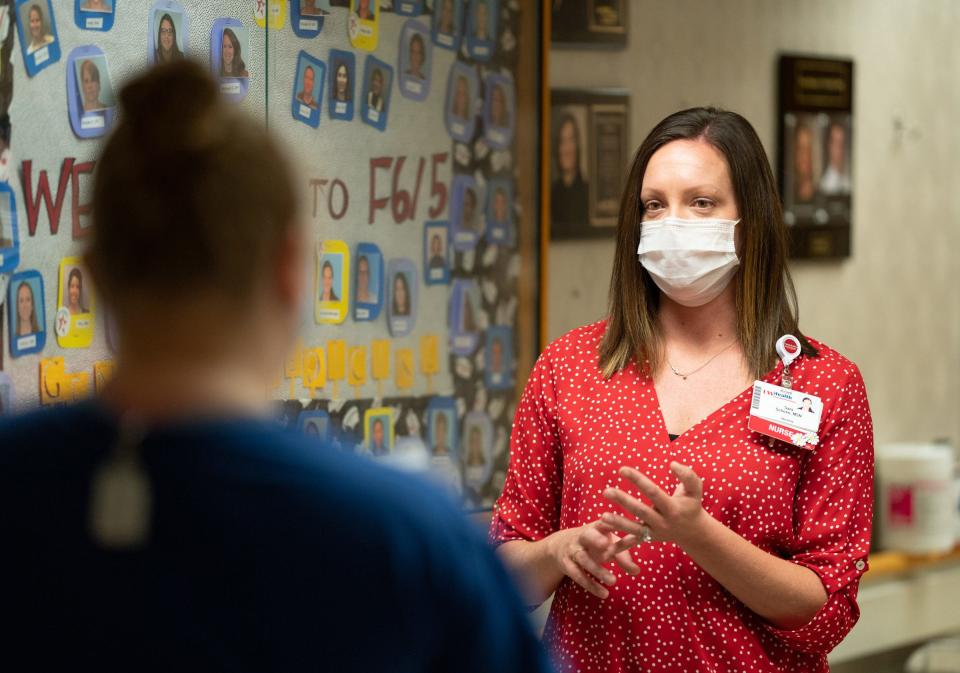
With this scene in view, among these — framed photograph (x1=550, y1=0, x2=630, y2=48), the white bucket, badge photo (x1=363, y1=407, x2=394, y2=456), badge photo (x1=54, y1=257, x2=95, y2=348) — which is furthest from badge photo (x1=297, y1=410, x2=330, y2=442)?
the white bucket

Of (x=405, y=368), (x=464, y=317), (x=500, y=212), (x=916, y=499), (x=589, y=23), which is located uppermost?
(x=589, y=23)

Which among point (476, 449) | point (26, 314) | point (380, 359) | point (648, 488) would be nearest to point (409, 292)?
point (380, 359)

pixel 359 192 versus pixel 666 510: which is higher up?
pixel 359 192

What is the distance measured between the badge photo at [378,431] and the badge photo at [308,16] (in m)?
0.86

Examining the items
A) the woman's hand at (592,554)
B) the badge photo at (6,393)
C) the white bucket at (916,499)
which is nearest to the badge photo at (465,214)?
the badge photo at (6,393)

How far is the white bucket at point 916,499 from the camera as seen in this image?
4.18 meters

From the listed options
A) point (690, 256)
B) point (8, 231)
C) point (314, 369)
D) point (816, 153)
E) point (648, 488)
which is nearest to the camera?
point (648, 488)

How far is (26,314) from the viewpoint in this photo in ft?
7.72

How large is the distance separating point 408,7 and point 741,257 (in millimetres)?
1174

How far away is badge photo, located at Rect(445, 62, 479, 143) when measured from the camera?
2.98 metres

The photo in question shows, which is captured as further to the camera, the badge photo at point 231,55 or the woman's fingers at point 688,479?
the badge photo at point 231,55

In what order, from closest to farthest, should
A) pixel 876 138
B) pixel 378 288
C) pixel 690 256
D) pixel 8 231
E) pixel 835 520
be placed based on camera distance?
pixel 835 520 < pixel 690 256 < pixel 8 231 < pixel 378 288 < pixel 876 138

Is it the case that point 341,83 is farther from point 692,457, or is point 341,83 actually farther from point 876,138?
point 876,138

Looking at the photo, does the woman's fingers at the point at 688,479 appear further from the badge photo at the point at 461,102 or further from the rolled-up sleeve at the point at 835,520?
the badge photo at the point at 461,102
